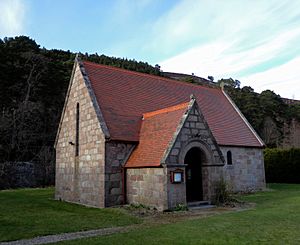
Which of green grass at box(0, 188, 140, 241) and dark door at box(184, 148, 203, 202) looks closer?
green grass at box(0, 188, 140, 241)

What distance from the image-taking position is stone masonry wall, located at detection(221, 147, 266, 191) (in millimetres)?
20312

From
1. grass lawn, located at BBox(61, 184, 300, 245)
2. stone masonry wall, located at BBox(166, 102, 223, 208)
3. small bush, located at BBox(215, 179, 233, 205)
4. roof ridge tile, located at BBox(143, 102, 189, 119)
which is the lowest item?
grass lawn, located at BBox(61, 184, 300, 245)

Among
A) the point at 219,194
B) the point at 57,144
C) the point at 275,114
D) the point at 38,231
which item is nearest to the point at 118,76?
the point at 57,144

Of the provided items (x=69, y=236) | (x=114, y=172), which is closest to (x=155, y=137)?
(x=114, y=172)

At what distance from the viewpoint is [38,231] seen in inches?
369

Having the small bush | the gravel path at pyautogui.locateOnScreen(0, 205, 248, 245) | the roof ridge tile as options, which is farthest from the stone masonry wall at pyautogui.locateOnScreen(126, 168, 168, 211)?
the roof ridge tile

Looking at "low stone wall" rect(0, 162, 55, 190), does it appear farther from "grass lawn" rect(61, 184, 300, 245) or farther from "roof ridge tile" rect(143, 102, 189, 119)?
"grass lawn" rect(61, 184, 300, 245)

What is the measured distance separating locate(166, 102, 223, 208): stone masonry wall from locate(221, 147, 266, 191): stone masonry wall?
5137 millimetres

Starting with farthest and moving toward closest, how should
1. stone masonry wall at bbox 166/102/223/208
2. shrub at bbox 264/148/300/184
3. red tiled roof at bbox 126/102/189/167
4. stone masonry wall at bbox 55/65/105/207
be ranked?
shrub at bbox 264/148/300/184 < stone masonry wall at bbox 55/65/105/207 < red tiled roof at bbox 126/102/189/167 < stone masonry wall at bbox 166/102/223/208

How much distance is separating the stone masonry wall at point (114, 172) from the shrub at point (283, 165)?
716 inches

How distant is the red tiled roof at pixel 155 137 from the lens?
539 inches

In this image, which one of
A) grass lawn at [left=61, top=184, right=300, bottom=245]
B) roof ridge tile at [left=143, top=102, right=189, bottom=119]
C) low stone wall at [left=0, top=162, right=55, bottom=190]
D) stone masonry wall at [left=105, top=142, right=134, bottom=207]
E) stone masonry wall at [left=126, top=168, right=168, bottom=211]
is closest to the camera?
grass lawn at [left=61, top=184, right=300, bottom=245]

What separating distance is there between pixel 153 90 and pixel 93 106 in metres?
5.15

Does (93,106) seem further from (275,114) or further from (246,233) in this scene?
(275,114)
